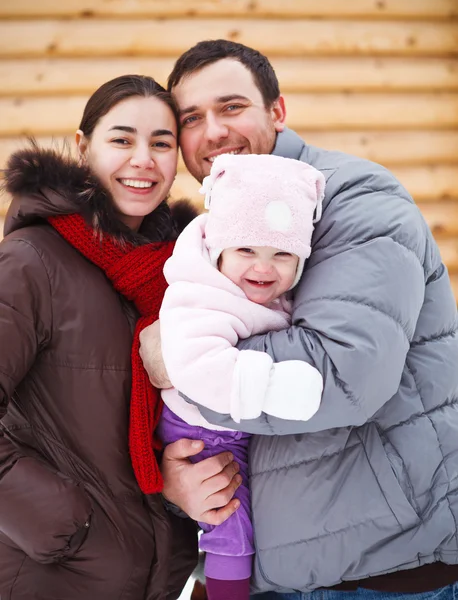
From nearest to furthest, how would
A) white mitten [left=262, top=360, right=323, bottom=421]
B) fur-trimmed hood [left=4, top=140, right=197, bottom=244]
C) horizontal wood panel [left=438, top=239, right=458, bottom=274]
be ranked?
white mitten [left=262, top=360, right=323, bottom=421], fur-trimmed hood [left=4, top=140, right=197, bottom=244], horizontal wood panel [left=438, top=239, right=458, bottom=274]

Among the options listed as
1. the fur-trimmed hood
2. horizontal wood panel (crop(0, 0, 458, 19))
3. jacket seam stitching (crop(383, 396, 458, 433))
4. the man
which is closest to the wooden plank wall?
horizontal wood panel (crop(0, 0, 458, 19))

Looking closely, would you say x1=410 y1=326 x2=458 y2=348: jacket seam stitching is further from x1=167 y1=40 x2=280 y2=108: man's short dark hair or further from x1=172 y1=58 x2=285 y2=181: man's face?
x1=167 y1=40 x2=280 y2=108: man's short dark hair

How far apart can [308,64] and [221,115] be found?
6.41ft

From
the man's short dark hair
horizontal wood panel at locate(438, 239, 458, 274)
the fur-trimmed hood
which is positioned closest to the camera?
the fur-trimmed hood

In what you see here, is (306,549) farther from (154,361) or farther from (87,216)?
(87,216)

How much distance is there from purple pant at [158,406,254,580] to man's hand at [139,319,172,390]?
123 mm

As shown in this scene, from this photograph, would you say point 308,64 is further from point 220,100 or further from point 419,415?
point 419,415

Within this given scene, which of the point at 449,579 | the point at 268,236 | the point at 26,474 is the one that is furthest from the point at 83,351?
the point at 449,579

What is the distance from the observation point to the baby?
1.30 metres

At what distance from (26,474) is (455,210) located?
3.18 metres

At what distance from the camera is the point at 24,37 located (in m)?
3.62

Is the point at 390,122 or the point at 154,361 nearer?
the point at 154,361

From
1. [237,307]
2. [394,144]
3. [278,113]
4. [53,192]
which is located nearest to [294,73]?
[394,144]

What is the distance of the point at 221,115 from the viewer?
2041 mm
